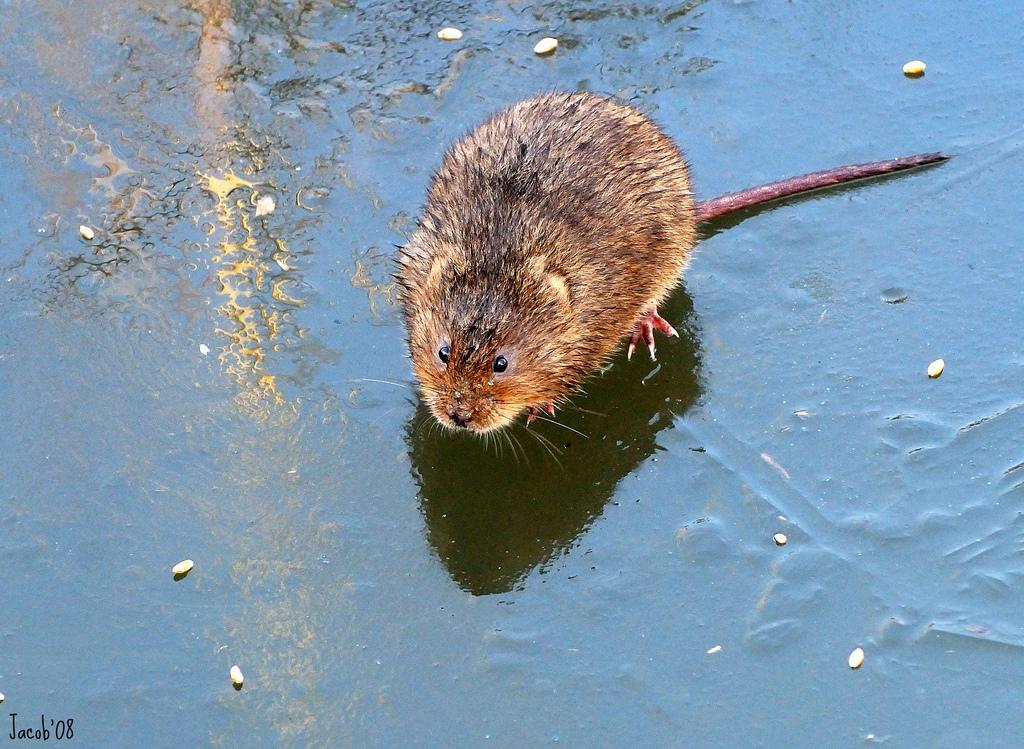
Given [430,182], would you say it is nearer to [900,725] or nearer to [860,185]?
[860,185]

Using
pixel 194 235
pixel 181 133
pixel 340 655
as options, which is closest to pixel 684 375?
pixel 340 655

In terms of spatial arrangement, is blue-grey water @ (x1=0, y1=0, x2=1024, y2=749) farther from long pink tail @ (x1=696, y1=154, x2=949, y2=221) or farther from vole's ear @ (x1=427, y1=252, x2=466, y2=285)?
vole's ear @ (x1=427, y1=252, x2=466, y2=285)

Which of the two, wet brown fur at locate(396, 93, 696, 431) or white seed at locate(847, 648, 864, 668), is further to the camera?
wet brown fur at locate(396, 93, 696, 431)

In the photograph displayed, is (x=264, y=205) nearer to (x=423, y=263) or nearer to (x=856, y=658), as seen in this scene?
(x=423, y=263)

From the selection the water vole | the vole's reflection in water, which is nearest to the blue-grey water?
the vole's reflection in water

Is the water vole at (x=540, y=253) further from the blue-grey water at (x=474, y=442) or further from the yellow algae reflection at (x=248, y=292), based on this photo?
the yellow algae reflection at (x=248, y=292)
